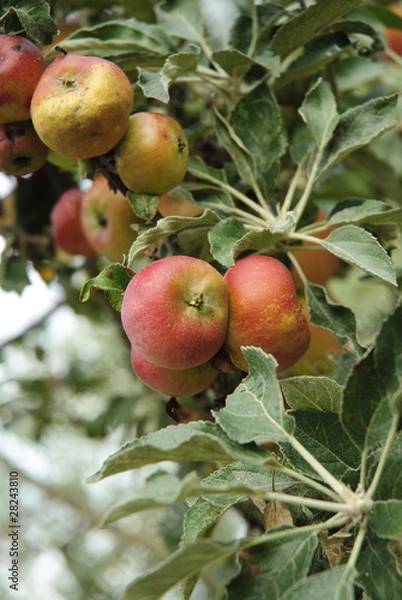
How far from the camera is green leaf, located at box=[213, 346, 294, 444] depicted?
692 mm

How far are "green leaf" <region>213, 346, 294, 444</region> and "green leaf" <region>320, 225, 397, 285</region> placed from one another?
0.17 meters

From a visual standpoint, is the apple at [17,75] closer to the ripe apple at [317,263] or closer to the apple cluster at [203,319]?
the apple cluster at [203,319]

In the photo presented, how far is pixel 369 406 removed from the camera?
0.69 metres

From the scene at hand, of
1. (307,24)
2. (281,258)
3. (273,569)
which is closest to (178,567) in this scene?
(273,569)

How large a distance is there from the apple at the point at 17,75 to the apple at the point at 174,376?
0.32 meters

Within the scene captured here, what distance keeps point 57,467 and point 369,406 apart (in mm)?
1876

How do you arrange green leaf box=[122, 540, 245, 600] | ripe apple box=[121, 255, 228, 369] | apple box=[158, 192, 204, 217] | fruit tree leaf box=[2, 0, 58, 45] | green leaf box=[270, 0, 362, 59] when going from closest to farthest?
green leaf box=[122, 540, 245, 600]
ripe apple box=[121, 255, 228, 369]
fruit tree leaf box=[2, 0, 58, 45]
green leaf box=[270, 0, 362, 59]
apple box=[158, 192, 204, 217]

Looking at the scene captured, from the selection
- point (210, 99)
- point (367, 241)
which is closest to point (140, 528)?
point (210, 99)

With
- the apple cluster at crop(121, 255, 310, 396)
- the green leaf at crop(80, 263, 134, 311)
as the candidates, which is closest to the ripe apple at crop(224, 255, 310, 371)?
the apple cluster at crop(121, 255, 310, 396)

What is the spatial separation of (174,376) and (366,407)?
9.1 inches

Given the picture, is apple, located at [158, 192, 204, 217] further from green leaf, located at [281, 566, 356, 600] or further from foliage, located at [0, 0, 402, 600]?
green leaf, located at [281, 566, 356, 600]

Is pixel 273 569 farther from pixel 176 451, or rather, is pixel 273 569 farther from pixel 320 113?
pixel 320 113

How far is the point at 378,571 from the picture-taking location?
0.64 meters

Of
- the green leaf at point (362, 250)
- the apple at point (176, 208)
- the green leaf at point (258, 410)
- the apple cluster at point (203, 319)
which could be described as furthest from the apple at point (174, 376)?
the apple at point (176, 208)
